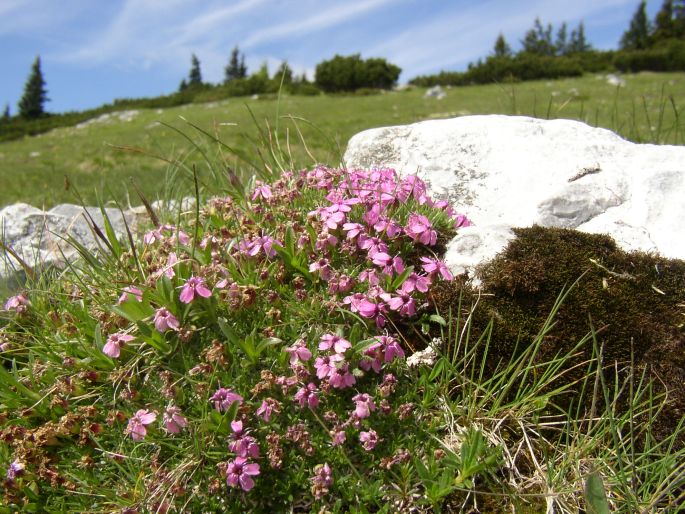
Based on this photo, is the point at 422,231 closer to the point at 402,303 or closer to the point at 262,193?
the point at 402,303

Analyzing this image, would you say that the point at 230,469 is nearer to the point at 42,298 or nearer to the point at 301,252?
the point at 301,252

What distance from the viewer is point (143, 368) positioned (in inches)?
104

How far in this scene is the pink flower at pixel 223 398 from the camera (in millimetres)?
2320

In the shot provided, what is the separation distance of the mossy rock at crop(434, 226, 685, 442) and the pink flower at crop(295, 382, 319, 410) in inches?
34.7

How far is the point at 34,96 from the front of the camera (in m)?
73.3

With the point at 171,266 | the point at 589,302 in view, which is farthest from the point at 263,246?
the point at 589,302

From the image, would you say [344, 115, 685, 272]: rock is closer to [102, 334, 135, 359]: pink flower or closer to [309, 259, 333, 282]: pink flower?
[309, 259, 333, 282]: pink flower

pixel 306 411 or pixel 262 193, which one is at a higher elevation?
pixel 262 193

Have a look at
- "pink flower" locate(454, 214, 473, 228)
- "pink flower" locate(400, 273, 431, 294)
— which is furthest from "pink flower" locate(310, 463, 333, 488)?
"pink flower" locate(454, 214, 473, 228)

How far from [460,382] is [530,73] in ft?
160

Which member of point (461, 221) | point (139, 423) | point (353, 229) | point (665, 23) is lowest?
point (139, 423)

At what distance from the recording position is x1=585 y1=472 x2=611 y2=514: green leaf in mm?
1978

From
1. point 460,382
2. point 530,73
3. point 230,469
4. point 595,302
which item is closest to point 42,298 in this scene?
point 230,469

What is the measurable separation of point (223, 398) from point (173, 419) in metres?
0.23
